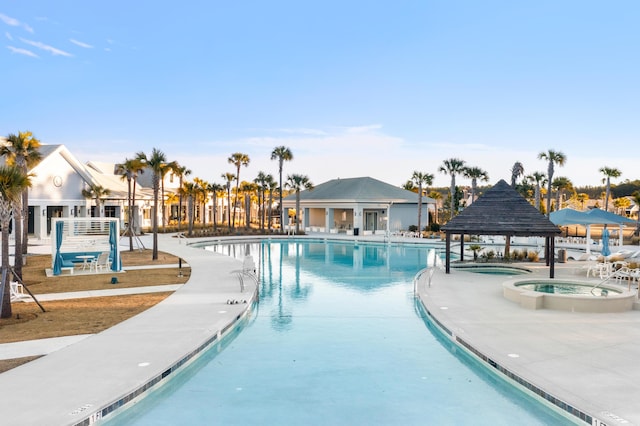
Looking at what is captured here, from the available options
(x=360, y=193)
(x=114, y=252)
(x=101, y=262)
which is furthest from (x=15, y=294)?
(x=360, y=193)

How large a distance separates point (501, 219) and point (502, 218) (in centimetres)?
8

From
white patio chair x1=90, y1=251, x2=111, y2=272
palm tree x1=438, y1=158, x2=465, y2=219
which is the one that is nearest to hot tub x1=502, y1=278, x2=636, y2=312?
white patio chair x1=90, y1=251, x2=111, y2=272

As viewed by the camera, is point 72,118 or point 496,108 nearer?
point 496,108

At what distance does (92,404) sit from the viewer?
243 inches

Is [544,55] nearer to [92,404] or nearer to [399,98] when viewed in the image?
[399,98]

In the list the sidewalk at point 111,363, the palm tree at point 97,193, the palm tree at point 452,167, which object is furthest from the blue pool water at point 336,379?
the palm tree at point 97,193

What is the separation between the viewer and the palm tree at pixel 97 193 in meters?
39.7

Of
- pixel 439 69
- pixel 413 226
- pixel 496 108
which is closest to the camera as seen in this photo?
pixel 439 69

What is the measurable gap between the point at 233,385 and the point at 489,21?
24.2 metres

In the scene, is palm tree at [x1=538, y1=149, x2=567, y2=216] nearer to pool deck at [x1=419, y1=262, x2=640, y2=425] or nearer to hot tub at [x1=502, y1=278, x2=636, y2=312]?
hot tub at [x1=502, y1=278, x2=636, y2=312]

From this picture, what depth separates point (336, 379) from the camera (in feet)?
26.7

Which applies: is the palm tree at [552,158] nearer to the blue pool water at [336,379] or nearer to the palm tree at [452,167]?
the palm tree at [452,167]

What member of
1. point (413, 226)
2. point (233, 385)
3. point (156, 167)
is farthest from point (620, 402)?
point (413, 226)

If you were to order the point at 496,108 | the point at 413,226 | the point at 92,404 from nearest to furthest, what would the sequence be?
the point at 92,404 < the point at 496,108 < the point at 413,226
